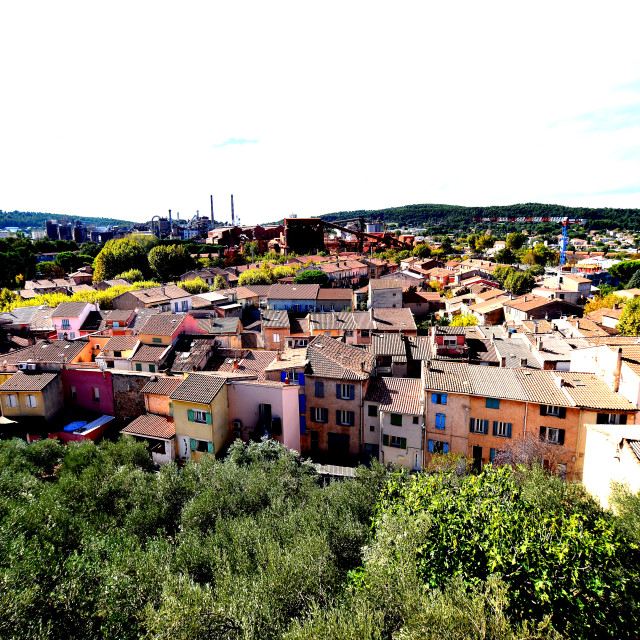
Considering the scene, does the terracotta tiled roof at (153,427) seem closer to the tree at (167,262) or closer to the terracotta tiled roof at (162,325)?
the terracotta tiled roof at (162,325)

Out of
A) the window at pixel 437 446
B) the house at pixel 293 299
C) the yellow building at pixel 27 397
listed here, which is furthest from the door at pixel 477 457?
the house at pixel 293 299

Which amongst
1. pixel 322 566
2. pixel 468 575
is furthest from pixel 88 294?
pixel 468 575

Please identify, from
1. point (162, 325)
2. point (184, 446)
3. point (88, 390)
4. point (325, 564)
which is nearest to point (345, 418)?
point (184, 446)

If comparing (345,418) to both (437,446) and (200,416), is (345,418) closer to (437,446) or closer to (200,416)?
(437,446)

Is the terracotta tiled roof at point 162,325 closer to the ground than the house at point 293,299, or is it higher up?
higher up

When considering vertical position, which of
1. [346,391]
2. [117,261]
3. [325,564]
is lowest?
[325,564]

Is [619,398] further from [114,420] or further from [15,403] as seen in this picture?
[15,403]
